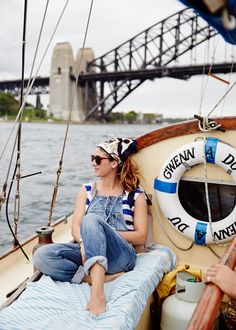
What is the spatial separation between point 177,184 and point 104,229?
2.33 feet

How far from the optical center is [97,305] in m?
1.70

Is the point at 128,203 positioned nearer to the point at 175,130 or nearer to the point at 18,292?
the point at 175,130

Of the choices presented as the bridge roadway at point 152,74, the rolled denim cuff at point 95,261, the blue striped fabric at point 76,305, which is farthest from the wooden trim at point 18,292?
the bridge roadway at point 152,74

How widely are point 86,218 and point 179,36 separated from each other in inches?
1578

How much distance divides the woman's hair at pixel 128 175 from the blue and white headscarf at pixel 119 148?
4cm

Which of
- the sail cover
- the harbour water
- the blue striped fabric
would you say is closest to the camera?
the sail cover

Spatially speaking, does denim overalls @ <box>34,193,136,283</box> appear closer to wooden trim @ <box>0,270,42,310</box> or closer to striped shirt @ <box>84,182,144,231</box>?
wooden trim @ <box>0,270,42,310</box>

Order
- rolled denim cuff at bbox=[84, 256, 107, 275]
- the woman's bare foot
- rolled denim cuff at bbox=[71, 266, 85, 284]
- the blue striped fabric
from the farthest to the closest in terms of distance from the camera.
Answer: rolled denim cuff at bbox=[71, 266, 85, 284] < rolled denim cuff at bbox=[84, 256, 107, 275] < the woman's bare foot < the blue striped fabric

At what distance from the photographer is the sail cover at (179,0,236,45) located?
0.77 m

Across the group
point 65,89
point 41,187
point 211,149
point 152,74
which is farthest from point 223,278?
point 65,89

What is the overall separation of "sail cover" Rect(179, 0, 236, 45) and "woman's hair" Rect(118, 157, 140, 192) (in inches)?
61.3

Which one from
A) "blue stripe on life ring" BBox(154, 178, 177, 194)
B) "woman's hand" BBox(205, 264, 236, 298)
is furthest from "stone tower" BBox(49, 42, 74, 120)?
"woman's hand" BBox(205, 264, 236, 298)

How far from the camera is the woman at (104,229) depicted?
184cm

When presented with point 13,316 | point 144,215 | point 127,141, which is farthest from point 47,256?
point 127,141
